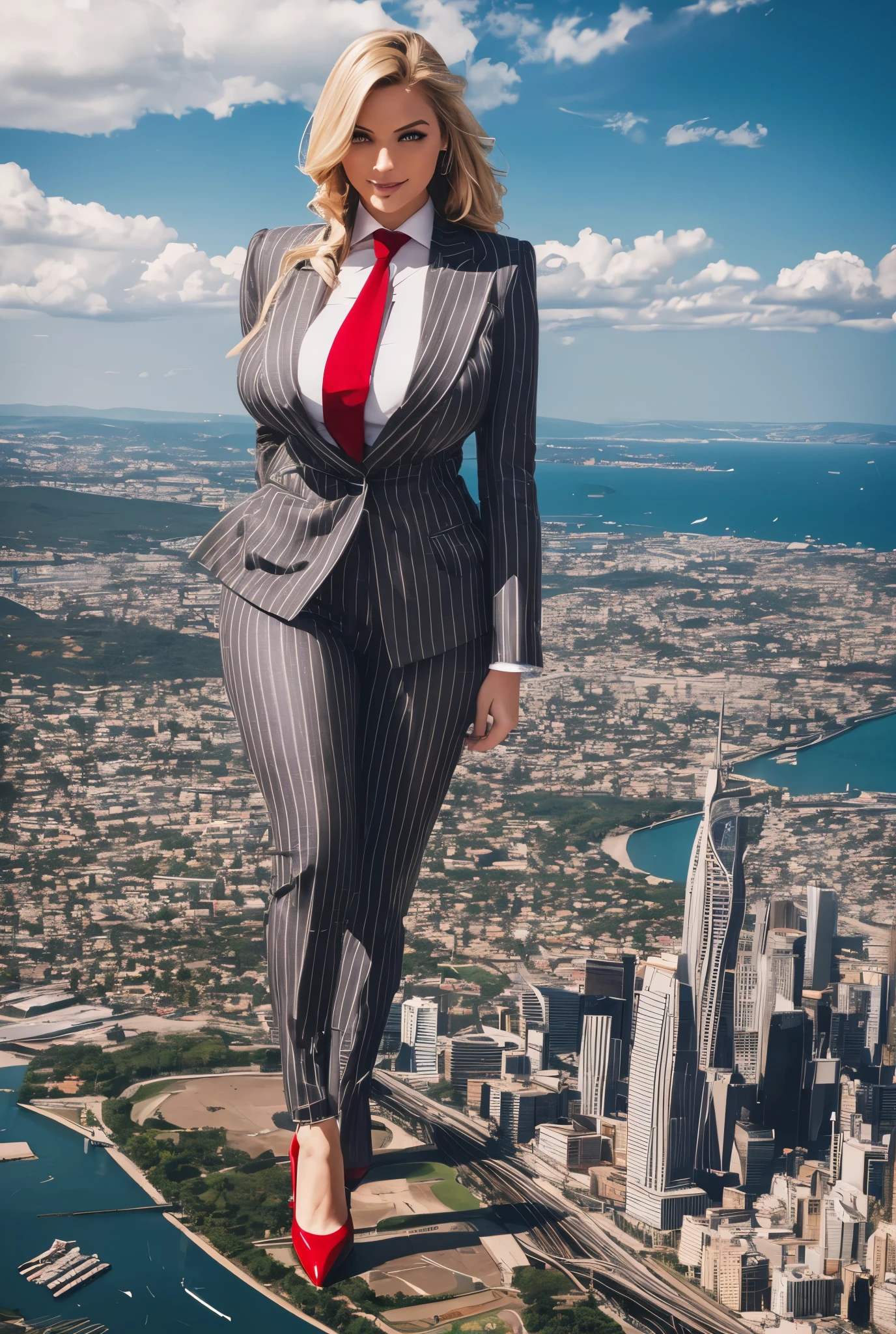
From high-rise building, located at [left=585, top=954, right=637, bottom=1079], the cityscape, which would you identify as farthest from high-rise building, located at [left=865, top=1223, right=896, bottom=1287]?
high-rise building, located at [left=585, top=954, right=637, bottom=1079]

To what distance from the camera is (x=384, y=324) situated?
1207mm

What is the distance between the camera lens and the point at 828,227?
6.37 m

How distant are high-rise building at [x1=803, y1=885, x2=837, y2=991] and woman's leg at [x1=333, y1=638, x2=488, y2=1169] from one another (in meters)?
2.76

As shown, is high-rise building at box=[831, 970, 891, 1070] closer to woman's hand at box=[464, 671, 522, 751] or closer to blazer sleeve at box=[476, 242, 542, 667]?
woman's hand at box=[464, 671, 522, 751]

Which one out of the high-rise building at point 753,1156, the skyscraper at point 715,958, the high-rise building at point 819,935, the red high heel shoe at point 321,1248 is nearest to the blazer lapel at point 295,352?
the red high heel shoe at point 321,1248

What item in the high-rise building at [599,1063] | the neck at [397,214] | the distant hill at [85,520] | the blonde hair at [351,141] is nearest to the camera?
the blonde hair at [351,141]

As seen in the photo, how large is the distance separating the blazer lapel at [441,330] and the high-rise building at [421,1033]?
1554 millimetres

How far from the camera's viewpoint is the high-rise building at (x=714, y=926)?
2.90 meters

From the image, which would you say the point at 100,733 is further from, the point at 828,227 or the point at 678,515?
the point at 828,227

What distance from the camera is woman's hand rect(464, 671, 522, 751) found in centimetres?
131

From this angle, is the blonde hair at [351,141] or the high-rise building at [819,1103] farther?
the high-rise building at [819,1103]

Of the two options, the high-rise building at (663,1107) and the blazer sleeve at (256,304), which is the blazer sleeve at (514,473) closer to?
the blazer sleeve at (256,304)

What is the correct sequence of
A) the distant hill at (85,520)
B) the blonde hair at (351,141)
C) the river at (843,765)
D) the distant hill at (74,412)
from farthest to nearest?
the river at (843,765) < the distant hill at (85,520) < the distant hill at (74,412) < the blonde hair at (351,141)

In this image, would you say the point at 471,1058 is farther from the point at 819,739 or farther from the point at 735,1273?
the point at 819,739
